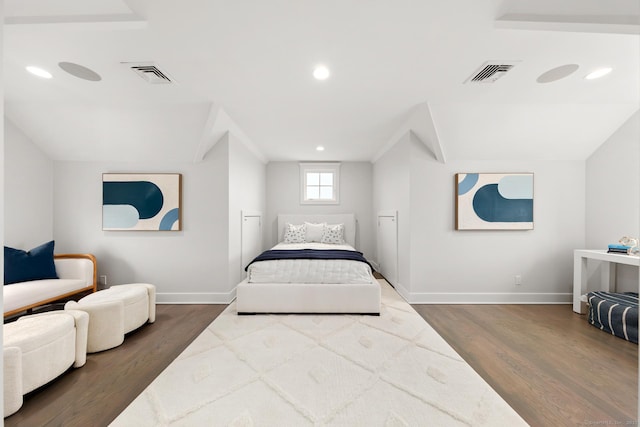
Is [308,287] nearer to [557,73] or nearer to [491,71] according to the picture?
[491,71]

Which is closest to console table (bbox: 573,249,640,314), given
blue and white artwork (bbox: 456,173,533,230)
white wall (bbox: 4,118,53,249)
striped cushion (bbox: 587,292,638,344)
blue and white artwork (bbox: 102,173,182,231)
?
striped cushion (bbox: 587,292,638,344)

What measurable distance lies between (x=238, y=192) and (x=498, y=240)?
339 centimetres

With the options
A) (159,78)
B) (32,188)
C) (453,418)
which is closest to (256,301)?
(453,418)

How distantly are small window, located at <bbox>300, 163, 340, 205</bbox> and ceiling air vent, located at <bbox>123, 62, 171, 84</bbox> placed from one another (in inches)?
129

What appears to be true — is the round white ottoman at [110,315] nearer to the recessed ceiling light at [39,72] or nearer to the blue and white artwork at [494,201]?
the recessed ceiling light at [39,72]

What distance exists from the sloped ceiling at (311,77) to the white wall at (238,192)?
315 millimetres

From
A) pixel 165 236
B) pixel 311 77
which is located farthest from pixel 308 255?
pixel 311 77

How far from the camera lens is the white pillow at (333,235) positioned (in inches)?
192

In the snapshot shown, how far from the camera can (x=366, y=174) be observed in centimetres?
557

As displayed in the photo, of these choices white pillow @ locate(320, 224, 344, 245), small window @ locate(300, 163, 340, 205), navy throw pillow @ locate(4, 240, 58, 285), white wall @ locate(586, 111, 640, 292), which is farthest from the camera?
small window @ locate(300, 163, 340, 205)

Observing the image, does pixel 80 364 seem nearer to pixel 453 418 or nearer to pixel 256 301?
pixel 256 301

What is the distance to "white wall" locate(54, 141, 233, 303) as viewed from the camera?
3484mm

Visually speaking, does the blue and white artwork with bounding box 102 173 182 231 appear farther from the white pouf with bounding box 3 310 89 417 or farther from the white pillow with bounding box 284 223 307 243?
the white pillow with bounding box 284 223 307 243

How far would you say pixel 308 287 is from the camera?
3055 mm
